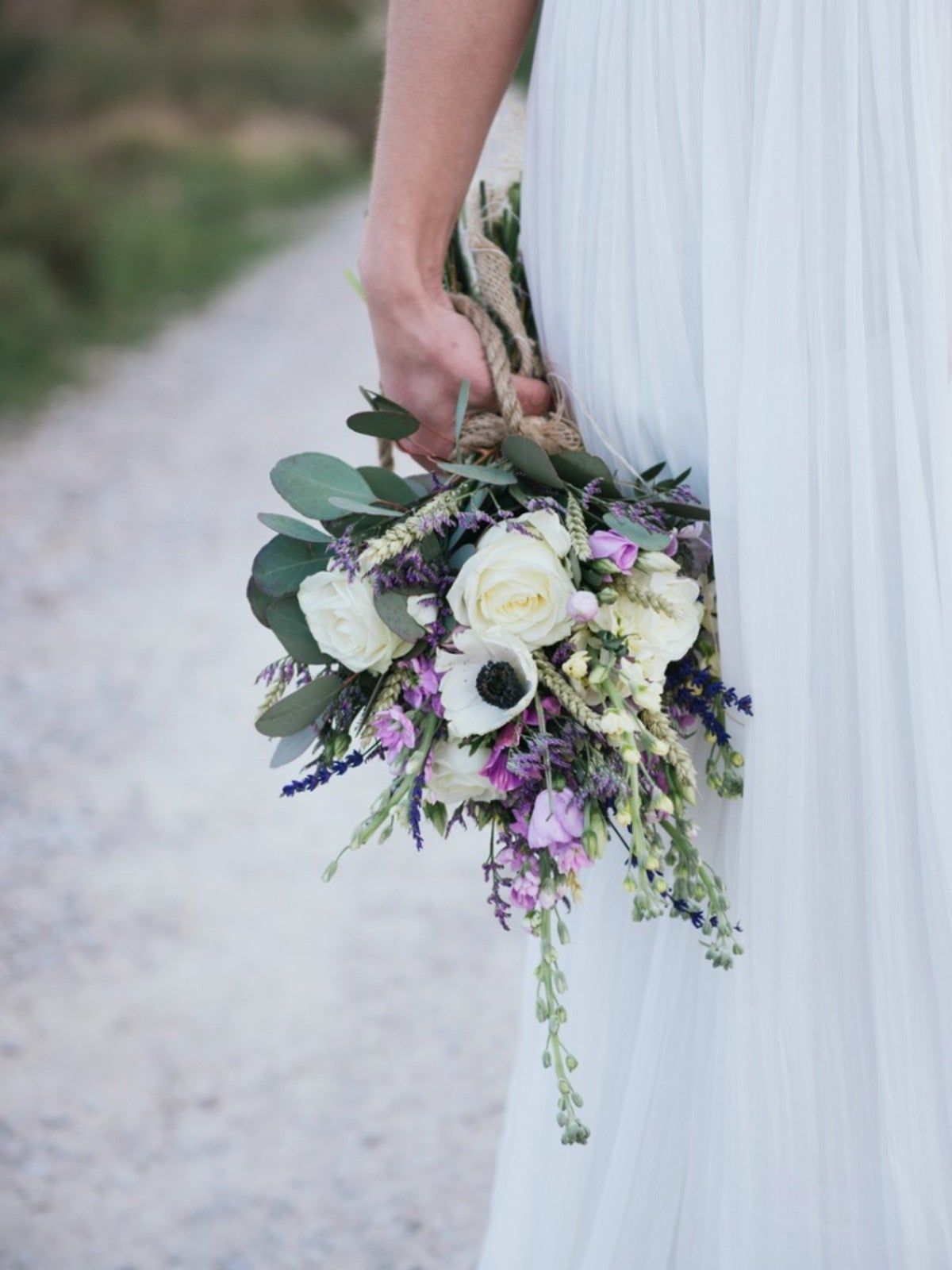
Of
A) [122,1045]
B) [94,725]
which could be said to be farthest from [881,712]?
[94,725]

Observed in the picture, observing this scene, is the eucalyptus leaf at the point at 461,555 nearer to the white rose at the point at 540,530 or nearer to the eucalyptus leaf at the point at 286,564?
the white rose at the point at 540,530

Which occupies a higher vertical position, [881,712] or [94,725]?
[94,725]

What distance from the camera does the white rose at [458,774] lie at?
1107 mm

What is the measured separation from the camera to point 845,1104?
1.18 metres

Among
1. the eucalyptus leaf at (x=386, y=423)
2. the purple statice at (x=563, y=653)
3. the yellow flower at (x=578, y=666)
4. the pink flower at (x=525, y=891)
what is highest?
the eucalyptus leaf at (x=386, y=423)

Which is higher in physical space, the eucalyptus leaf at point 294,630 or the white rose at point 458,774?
the eucalyptus leaf at point 294,630

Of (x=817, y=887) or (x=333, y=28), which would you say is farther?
(x=333, y=28)

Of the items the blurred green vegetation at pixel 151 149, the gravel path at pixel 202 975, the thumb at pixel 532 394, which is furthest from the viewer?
the blurred green vegetation at pixel 151 149

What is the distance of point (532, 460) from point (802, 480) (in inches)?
9.4

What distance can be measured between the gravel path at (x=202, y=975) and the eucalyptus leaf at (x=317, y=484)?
138cm

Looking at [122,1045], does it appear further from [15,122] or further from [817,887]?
[15,122]

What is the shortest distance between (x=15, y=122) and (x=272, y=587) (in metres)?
10.6

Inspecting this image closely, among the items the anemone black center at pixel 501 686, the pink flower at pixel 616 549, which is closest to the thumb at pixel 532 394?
the pink flower at pixel 616 549

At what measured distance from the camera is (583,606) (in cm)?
108
